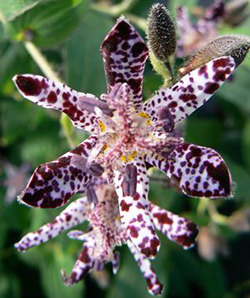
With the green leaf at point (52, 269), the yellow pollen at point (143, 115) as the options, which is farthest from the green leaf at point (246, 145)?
the yellow pollen at point (143, 115)

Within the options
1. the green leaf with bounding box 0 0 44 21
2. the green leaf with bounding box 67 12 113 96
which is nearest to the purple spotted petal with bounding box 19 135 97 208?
the green leaf with bounding box 0 0 44 21

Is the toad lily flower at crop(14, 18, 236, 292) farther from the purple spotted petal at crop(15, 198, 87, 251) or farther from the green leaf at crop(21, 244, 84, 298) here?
the green leaf at crop(21, 244, 84, 298)

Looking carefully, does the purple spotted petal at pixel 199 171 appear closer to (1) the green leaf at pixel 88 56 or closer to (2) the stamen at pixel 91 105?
(2) the stamen at pixel 91 105

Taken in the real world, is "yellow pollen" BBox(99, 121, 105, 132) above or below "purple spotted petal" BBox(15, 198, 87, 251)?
above

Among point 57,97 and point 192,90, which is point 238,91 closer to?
point 192,90

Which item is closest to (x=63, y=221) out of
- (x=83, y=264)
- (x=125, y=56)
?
(x=83, y=264)
